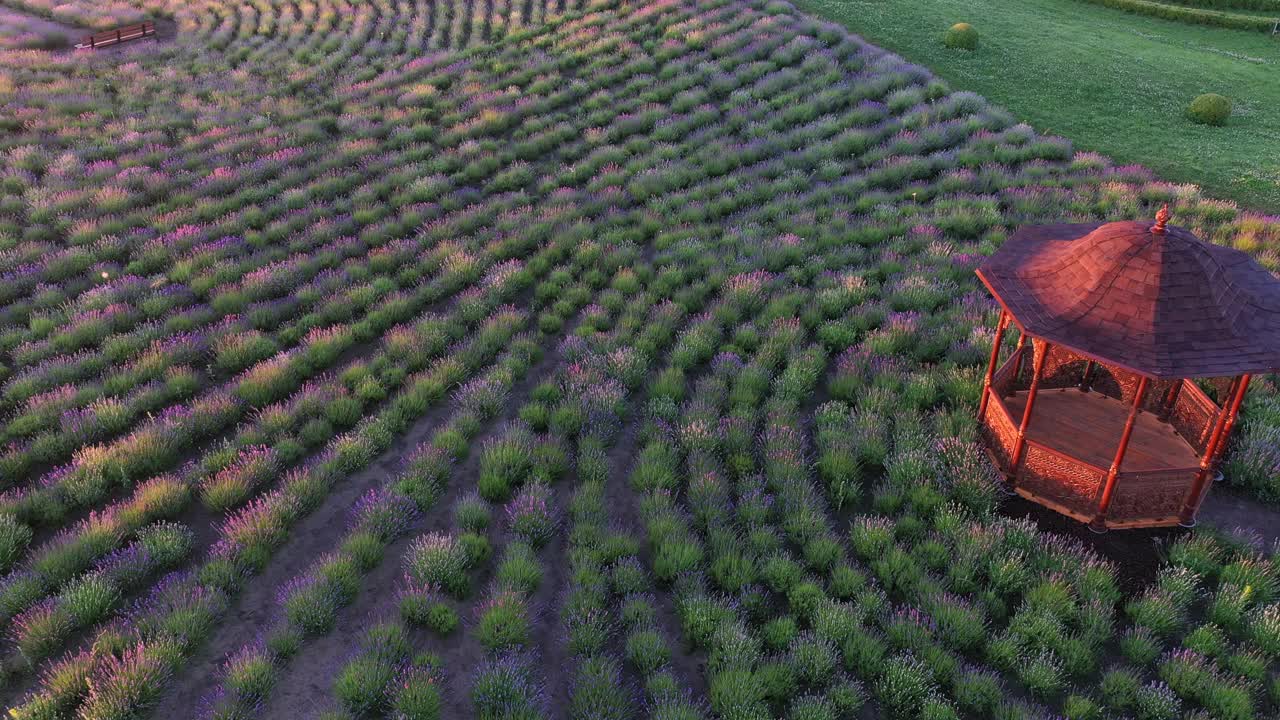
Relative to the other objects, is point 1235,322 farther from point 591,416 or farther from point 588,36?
point 588,36

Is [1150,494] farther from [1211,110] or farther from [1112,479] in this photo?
[1211,110]

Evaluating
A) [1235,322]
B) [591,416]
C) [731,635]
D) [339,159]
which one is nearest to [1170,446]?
[1235,322]

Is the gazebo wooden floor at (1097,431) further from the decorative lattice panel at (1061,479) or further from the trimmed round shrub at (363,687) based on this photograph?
the trimmed round shrub at (363,687)

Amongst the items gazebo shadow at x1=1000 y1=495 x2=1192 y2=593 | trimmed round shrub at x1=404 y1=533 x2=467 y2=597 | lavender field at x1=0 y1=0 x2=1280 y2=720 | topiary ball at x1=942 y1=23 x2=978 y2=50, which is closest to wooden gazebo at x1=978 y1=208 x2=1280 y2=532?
gazebo shadow at x1=1000 y1=495 x2=1192 y2=593

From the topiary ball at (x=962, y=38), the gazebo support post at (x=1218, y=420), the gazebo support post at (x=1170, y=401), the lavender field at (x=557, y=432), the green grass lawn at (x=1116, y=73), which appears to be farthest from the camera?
the topiary ball at (x=962, y=38)

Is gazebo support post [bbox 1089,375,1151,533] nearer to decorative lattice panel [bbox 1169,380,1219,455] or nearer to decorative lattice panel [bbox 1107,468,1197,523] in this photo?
decorative lattice panel [bbox 1107,468,1197,523]

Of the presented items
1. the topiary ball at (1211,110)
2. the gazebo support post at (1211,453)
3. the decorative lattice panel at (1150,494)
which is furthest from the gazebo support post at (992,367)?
the topiary ball at (1211,110)
